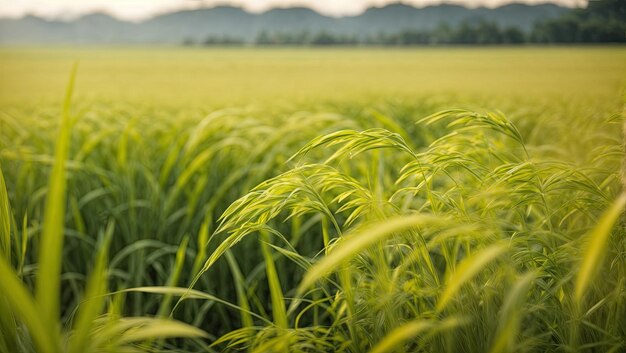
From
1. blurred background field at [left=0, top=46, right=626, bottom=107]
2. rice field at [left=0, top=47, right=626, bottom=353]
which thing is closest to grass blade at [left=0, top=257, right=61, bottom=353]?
rice field at [left=0, top=47, right=626, bottom=353]

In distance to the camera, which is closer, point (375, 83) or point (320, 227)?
point (320, 227)

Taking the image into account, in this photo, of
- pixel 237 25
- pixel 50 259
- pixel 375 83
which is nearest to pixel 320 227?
pixel 50 259

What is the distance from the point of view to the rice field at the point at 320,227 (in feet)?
1.73

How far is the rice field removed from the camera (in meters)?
0.53

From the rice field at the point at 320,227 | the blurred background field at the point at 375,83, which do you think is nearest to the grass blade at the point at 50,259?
the rice field at the point at 320,227

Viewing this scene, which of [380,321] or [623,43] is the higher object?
[623,43]

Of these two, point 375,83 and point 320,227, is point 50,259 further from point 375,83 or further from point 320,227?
point 375,83

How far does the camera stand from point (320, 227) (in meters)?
1.86

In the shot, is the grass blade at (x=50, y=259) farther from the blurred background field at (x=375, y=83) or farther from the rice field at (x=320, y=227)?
the blurred background field at (x=375, y=83)

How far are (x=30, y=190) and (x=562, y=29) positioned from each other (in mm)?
2089

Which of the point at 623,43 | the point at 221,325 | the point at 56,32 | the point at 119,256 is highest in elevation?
the point at 56,32

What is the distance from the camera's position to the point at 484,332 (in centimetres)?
64

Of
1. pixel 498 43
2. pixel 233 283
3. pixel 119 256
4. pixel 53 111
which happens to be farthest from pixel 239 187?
pixel 498 43

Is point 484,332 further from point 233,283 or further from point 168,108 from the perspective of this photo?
point 168,108
